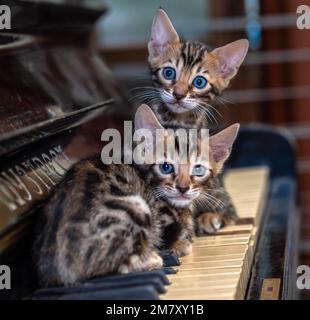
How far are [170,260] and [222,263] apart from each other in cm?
10

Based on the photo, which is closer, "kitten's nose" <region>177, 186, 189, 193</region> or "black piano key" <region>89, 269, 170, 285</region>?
"black piano key" <region>89, 269, 170, 285</region>

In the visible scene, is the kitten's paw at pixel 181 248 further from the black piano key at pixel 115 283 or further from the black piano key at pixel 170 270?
the black piano key at pixel 115 283

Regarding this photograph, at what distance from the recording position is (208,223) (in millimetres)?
1690

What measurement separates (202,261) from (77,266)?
12.4 inches

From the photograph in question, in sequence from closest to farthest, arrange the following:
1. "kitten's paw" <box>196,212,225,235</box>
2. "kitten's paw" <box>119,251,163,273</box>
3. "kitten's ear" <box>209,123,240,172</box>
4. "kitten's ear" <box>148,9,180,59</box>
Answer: "kitten's paw" <box>119,251,163,273</box> → "kitten's ear" <box>148,9,180,59</box> → "kitten's ear" <box>209,123,240,172</box> → "kitten's paw" <box>196,212,225,235</box>

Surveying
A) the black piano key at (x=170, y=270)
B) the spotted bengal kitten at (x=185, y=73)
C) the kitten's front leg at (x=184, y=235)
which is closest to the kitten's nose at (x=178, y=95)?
the spotted bengal kitten at (x=185, y=73)

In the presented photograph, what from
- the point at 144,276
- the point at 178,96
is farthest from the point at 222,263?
the point at 178,96

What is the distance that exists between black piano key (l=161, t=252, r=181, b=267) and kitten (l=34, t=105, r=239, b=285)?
3 cm

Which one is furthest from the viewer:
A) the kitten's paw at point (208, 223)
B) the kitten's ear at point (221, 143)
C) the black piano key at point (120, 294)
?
the kitten's paw at point (208, 223)

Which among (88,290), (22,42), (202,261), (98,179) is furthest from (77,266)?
(22,42)

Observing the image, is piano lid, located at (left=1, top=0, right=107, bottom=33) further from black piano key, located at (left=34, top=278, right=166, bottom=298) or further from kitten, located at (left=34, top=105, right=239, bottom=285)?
black piano key, located at (left=34, top=278, right=166, bottom=298)

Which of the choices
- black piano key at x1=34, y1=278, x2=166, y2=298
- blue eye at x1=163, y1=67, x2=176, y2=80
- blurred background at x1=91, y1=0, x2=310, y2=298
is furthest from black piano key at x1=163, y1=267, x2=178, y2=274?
blurred background at x1=91, y1=0, x2=310, y2=298

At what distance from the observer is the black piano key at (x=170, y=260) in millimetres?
1412

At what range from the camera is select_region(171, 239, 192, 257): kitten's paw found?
4.87 feet
